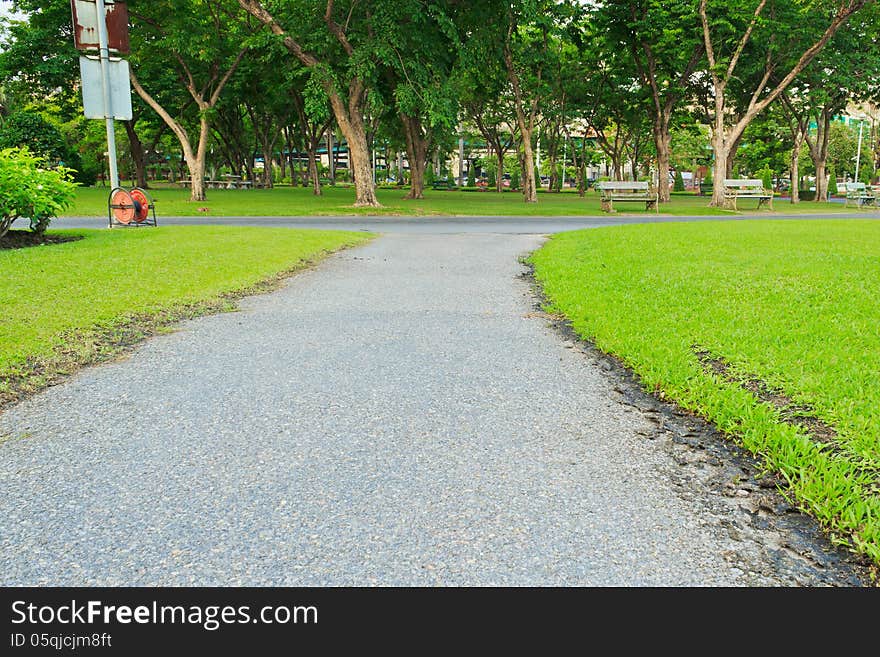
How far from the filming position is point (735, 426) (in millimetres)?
3684

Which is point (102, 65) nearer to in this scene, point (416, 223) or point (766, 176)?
point (416, 223)

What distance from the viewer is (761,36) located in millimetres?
27672

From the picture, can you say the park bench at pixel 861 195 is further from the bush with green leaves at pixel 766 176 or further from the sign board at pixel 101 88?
the sign board at pixel 101 88

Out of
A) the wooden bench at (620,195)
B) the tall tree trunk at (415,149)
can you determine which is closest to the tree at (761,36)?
the wooden bench at (620,195)

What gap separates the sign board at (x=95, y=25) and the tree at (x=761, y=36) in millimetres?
20744

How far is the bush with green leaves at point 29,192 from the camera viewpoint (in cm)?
1062

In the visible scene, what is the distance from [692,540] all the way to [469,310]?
4.82m

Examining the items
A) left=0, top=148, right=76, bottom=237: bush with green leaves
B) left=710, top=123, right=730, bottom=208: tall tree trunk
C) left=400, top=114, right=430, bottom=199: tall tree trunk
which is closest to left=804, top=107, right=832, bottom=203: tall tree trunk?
left=710, top=123, right=730, bottom=208: tall tree trunk

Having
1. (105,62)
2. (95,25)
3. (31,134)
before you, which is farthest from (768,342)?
(31,134)

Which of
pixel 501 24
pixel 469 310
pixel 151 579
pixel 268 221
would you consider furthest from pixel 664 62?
pixel 151 579

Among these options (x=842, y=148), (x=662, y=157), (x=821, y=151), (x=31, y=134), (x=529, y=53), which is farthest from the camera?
(x=842, y=148)

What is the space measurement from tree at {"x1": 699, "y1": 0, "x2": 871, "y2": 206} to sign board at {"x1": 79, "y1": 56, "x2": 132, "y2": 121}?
21.0 metres

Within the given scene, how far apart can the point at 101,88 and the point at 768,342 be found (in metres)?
14.0
